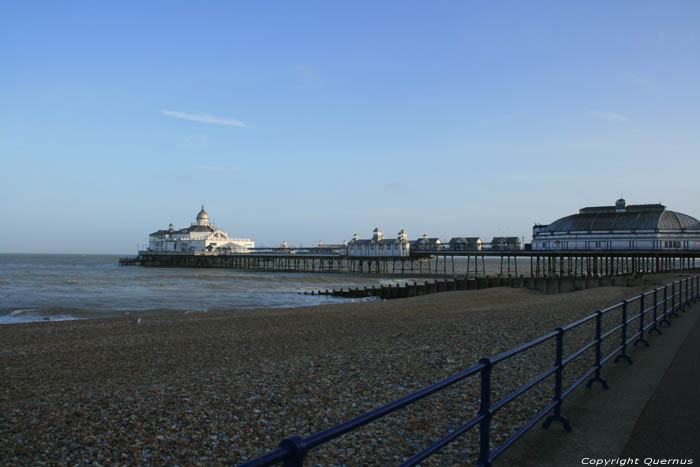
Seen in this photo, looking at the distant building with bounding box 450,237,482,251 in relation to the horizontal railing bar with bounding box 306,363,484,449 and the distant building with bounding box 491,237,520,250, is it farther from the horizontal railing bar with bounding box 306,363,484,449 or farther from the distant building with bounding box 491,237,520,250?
the horizontal railing bar with bounding box 306,363,484,449

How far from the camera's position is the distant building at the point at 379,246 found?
88838mm

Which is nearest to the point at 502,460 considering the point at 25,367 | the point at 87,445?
the point at 87,445

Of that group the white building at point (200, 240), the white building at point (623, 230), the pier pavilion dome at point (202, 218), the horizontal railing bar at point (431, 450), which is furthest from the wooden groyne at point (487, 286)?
the pier pavilion dome at point (202, 218)

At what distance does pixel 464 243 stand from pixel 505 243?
9006mm

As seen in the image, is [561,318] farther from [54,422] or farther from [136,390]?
[54,422]

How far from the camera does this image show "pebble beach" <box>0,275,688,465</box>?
582 cm

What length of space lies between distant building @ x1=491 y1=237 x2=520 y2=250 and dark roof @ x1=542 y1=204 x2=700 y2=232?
8.95 meters

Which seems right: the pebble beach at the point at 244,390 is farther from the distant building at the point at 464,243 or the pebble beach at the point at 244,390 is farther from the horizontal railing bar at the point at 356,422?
the distant building at the point at 464,243

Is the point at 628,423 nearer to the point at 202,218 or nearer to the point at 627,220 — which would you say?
the point at 627,220

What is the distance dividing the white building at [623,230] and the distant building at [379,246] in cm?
2696

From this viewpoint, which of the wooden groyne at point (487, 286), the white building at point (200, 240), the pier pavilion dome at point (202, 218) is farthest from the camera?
the pier pavilion dome at point (202, 218)

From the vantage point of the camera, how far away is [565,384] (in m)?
7.96

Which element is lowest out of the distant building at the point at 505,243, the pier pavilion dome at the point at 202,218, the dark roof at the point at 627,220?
the distant building at the point at 505,243

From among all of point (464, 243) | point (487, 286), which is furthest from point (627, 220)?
point (464, 243)
